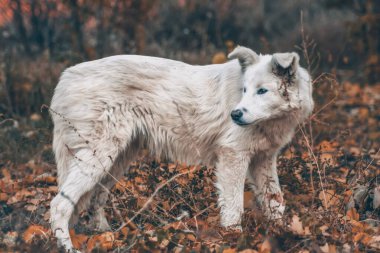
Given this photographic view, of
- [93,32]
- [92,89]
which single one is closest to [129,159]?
[92,89]

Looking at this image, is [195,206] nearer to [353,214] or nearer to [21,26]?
[353,214]

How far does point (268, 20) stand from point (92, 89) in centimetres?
1276

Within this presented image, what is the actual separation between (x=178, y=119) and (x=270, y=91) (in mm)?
931

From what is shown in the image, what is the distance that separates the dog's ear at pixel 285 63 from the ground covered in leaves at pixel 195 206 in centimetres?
41

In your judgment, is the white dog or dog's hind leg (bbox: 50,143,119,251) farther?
→ the white dog

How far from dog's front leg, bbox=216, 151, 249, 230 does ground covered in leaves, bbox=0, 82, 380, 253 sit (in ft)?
0.41

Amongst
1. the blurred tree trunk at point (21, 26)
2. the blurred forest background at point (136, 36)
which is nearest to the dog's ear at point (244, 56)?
the blurred forest background at point (136, 36)

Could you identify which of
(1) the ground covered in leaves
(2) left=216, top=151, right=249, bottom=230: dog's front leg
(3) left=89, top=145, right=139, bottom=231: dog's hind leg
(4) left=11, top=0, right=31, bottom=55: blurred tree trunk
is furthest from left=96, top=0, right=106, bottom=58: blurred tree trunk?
(2) left=216, top=151, right=249, bottom=230: dog's front leg

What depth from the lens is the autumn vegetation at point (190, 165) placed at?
436 centimetres

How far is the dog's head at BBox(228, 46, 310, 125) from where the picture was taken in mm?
4914

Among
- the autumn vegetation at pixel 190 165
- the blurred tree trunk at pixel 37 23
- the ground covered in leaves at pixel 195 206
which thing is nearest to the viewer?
the ground covered in leaves at pixel 195 206

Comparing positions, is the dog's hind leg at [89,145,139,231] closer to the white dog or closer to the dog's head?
the white dog

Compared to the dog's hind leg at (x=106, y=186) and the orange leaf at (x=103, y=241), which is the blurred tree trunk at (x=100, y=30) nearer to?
the dog's hind leg at (x=106, y=186)

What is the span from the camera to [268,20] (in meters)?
17.2
